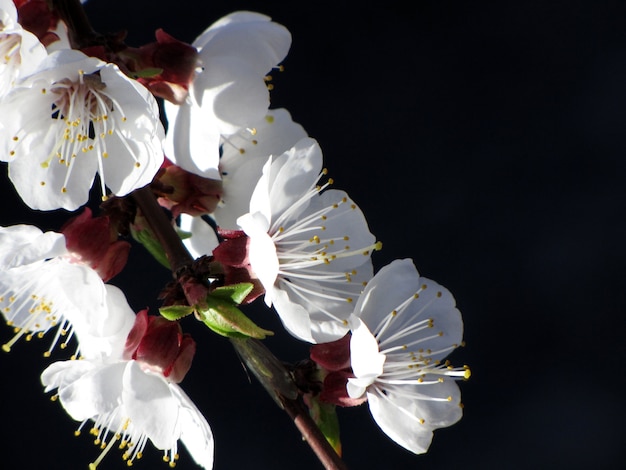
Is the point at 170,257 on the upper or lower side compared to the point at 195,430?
upper

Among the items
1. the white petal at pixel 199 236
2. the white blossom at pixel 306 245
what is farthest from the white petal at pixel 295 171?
the white petal at pixel 199 236

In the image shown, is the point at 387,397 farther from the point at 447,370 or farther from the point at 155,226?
the point at 155,226

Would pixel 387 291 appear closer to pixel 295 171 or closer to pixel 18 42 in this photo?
pixel 295 171

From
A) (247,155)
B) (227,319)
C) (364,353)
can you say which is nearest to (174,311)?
(227,319)

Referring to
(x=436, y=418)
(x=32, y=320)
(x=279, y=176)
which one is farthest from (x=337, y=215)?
(x=32, y=320)

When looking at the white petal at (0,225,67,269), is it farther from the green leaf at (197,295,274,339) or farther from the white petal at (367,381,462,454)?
the white petal at (367,381,462,454)

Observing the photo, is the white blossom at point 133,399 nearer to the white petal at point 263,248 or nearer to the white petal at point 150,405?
the white petal at point 150,405
